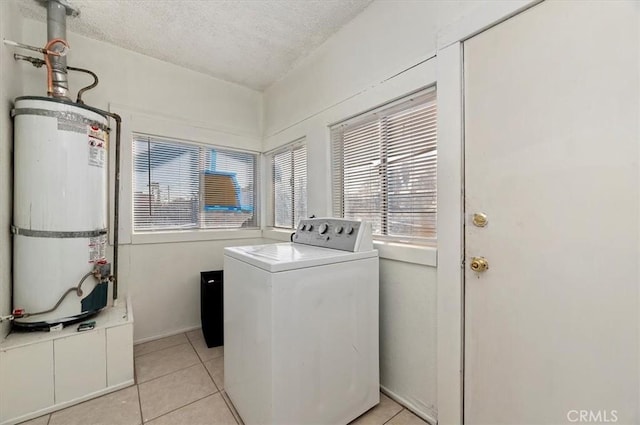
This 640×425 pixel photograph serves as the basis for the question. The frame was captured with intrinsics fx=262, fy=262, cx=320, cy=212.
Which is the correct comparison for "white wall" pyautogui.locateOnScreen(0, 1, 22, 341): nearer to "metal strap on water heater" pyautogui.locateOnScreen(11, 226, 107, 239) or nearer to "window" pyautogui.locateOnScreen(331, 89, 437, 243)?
"metal strap on water heater" pyautogui.locateOnScreen(11, 226, 107, 239)

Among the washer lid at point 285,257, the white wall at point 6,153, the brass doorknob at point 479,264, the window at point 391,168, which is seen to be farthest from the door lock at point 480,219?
the white wall at point 6,153

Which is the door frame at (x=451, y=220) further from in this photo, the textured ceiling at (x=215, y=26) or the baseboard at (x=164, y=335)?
the baseboard at (x=164, y=335)

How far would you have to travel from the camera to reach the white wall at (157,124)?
2193mm

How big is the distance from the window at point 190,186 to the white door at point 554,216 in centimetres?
240

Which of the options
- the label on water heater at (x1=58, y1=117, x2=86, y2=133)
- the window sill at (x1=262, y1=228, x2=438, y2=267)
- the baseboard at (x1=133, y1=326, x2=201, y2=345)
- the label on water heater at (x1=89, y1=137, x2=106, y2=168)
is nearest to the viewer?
the window sill at (x1=262, y1=228, x2=438, y2=267)

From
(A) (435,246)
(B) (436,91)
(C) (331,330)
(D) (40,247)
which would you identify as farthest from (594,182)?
(D) (40,247)

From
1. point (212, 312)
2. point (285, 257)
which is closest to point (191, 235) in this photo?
point (212, 312)

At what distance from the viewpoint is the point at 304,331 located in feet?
4.06

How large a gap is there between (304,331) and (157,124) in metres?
2.35

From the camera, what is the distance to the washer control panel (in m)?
1.52

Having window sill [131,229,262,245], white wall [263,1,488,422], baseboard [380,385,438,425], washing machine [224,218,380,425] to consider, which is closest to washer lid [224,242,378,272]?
washing machine [224,218,380,425]

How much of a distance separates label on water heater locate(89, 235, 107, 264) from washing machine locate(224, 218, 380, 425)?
1.01 m

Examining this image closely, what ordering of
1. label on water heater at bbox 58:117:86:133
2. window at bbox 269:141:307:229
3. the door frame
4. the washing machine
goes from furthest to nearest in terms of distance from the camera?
Result: window at bbox 269:141:307:229 → label on water heater at bbox 58:117:86:133 → the door frame → the washing machine

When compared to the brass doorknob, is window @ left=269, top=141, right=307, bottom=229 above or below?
above
